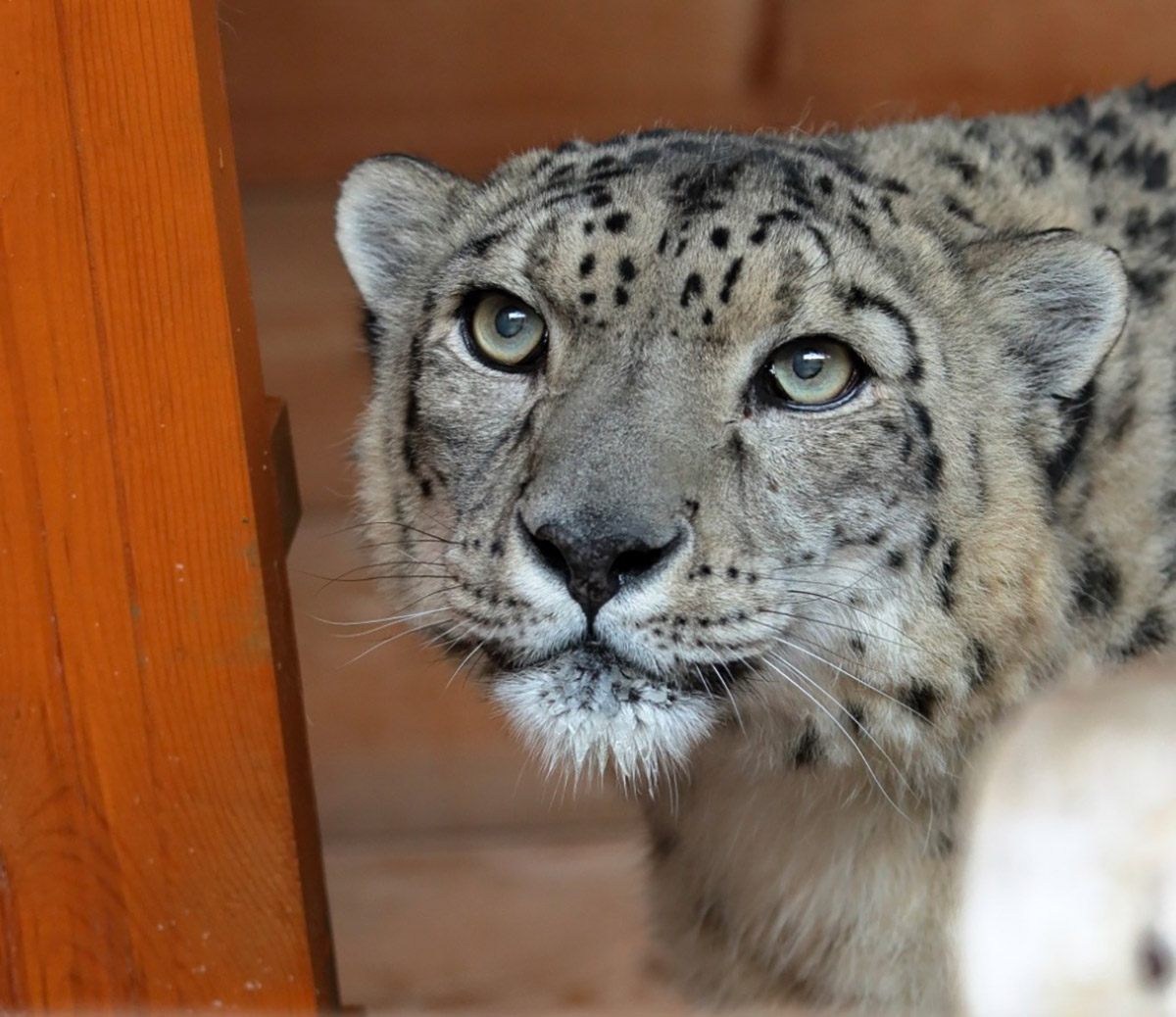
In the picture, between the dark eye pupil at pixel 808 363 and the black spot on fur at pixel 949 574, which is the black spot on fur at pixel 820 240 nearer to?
the dark eye pupil at pixel 808 363

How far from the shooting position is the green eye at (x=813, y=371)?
253 centimetres

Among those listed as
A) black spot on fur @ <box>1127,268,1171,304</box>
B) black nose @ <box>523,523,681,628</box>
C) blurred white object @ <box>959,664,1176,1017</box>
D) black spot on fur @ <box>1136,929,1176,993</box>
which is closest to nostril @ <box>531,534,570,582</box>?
black nose @ <box>523,523,681,628</box>

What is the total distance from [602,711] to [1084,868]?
1.24m

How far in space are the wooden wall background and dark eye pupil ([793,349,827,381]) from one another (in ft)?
5.70

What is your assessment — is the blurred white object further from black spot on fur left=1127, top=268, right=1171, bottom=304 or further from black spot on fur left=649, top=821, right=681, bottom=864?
black spot on fur left=649, top=821, right=681, bottom=864

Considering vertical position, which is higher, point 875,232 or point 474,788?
point 875,232

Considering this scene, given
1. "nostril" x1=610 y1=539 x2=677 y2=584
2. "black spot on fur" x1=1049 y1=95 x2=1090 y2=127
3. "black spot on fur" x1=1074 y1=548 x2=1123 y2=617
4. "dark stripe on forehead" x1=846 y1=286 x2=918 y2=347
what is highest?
"black spot on fur" x1=1049 y1=95 x2=1090 y2=127

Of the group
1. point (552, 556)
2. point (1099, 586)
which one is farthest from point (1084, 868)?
point (1099, 586)

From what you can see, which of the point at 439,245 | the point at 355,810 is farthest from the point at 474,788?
the point at 439,245

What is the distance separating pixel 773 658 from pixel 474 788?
2.79 meters

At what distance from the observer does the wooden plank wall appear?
4098 millimetres

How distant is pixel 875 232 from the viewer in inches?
106

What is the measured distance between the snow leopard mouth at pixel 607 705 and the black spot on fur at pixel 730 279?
598 mm

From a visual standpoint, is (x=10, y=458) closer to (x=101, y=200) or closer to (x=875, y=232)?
(x=101, y=200)
